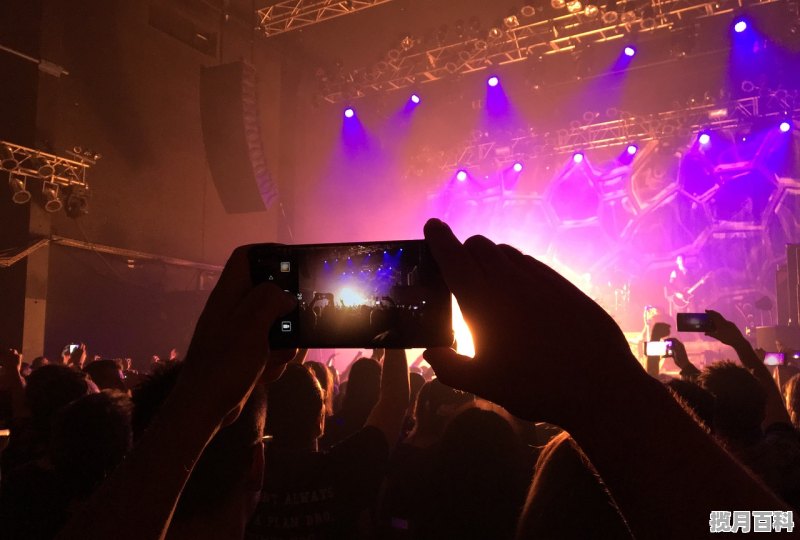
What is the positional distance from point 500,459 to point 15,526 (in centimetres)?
230

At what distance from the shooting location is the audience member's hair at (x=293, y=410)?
3307 millimetres

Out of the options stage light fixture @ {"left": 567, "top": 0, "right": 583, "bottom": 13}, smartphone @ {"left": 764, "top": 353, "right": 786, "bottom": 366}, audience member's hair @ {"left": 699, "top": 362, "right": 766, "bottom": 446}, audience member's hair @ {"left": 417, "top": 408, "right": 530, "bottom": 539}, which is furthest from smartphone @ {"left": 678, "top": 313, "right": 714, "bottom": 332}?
stage light fixture @ {"left": 567, "top": 0, "right": 583, "bottom": 13}

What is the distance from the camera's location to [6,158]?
1269cm

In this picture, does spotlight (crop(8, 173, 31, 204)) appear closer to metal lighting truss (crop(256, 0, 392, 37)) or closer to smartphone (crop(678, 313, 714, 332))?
metal lighting truss (crop(256, 0, 392, 37))

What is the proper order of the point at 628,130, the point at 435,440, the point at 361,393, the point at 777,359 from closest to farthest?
the point at 435,440 → the point at 361,393 → the point at 777,359 → the point at 628,130

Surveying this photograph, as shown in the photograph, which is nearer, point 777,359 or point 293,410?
point 293,410

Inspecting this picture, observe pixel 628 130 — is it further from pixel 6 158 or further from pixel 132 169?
pixel 6 158

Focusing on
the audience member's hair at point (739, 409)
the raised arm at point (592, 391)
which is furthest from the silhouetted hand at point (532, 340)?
the audience member's hair at point (739, 409)

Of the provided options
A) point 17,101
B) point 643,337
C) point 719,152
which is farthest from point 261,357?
point 719,152

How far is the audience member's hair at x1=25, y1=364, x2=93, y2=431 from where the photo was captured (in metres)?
3.95

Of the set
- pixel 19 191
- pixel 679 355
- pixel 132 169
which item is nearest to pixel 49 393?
pixel 679 355

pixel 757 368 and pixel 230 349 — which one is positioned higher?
pixel 230 349

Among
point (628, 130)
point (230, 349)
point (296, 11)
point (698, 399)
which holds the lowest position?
point (698, 399)

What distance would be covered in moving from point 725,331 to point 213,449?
13.0 ft
